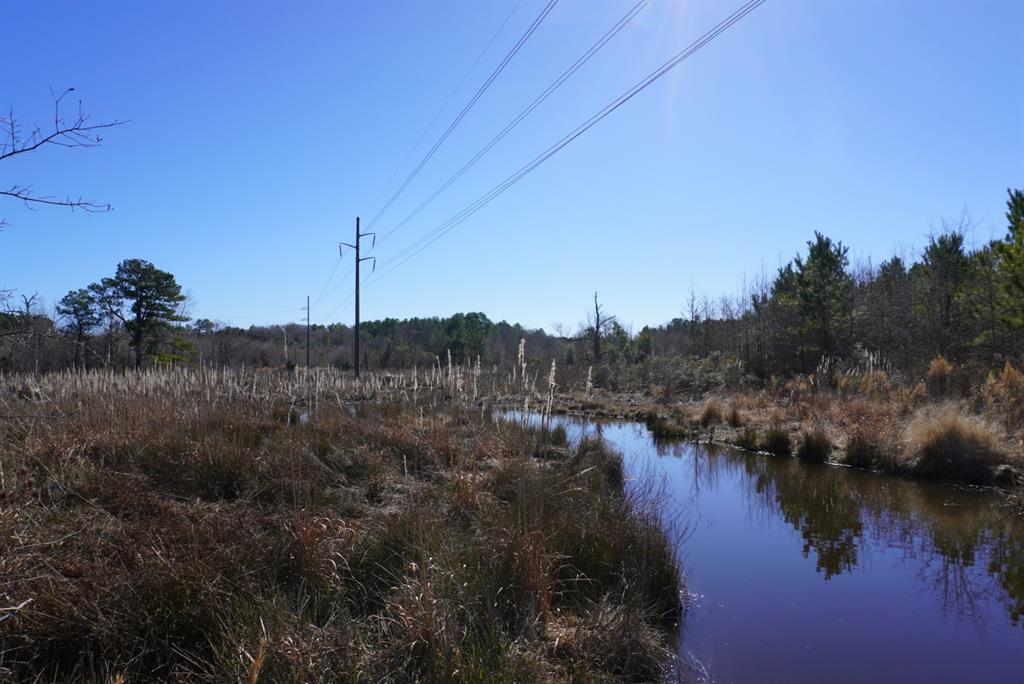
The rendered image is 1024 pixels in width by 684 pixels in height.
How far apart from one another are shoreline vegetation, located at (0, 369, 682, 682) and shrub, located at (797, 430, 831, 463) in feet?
27.3

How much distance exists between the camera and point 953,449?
36.3 feet

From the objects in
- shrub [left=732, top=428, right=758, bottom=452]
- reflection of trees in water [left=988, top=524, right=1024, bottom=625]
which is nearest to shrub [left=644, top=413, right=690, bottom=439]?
shrub [left=732, top=428, right=758, bottom=452]

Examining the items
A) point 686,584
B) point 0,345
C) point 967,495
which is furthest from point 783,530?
point 0,345

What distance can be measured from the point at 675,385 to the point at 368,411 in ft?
65.8

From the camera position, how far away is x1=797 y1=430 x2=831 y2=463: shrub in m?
13.2

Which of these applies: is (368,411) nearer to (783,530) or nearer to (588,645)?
(783,530)

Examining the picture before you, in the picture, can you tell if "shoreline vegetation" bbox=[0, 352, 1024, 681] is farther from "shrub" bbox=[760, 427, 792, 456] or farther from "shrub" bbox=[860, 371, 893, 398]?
"shrub" bbox=[860, 371, 893, 398]

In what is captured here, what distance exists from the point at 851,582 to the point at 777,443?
8524 millimetres

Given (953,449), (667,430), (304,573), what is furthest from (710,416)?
(304,573)

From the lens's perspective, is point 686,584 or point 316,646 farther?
point 686,584

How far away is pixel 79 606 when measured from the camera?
3.27 m

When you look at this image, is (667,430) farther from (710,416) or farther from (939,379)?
(939,379)

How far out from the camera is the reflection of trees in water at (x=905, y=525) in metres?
6.29

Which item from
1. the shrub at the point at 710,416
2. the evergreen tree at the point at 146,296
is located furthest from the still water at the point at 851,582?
the evergreen tree at the point at 146,296
